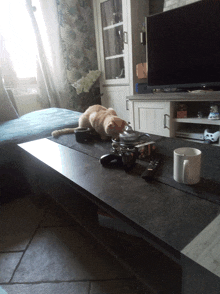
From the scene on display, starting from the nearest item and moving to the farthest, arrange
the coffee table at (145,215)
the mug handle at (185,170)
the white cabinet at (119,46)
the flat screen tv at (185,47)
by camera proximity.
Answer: the coffee table at (145,215)
the mug handle at (185,170)
the flat screen tv at (185,47)
the white cabinet at (119,46)

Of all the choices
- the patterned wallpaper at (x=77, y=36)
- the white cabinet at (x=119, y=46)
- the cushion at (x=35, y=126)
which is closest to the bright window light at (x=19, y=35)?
the patterned wallpaper at (x=77, y=36)

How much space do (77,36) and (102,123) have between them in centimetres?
206

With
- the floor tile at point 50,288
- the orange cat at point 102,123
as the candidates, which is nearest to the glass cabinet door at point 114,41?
the orange cat at point 102,123

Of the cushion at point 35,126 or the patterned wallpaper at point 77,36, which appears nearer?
the cushion at point 35,126

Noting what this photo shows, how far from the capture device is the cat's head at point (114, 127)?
3.61 feet

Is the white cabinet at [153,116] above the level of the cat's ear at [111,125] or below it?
below

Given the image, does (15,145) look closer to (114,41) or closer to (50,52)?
(50,52)

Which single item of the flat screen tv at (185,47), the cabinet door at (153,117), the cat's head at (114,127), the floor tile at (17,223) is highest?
the flat screen tv at (185,47)

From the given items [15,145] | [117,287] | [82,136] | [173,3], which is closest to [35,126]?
[15,145]

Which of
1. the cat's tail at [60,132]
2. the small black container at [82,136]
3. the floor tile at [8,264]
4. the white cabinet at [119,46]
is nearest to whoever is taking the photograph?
the floor tile at [8,264]

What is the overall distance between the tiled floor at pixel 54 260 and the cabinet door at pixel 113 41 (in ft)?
6.20

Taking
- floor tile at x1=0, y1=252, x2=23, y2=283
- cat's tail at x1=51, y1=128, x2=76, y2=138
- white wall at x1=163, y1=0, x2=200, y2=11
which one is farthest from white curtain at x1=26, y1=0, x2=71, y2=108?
floor tile at x1=0, y1=252, x2=23, y2=283

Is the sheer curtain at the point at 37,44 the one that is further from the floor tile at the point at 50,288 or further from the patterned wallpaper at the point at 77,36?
the floor tile at the point at 50,288

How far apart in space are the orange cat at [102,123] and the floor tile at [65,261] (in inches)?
21.0
